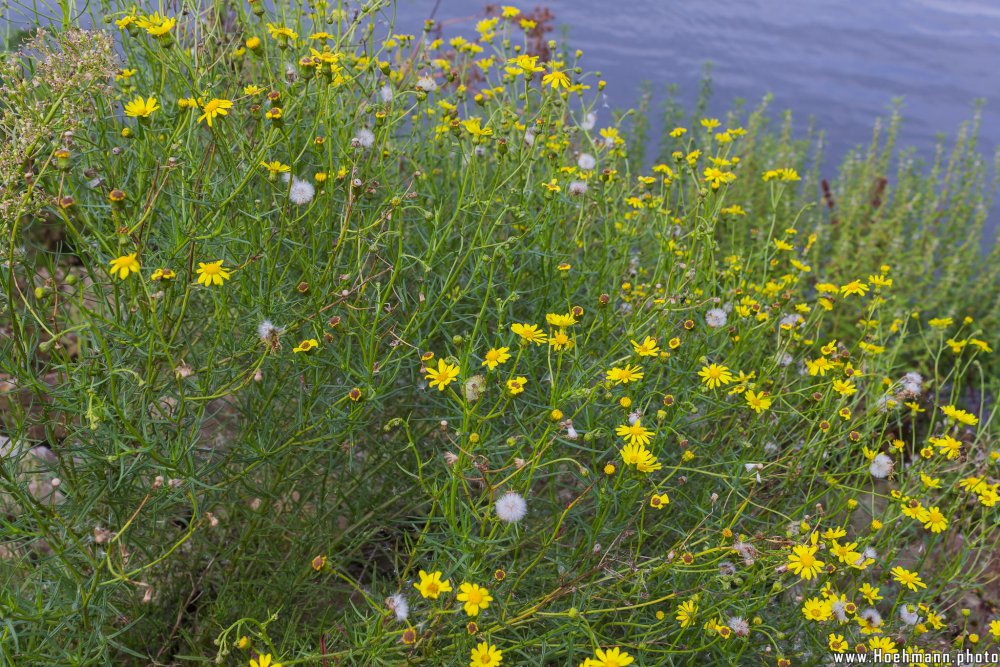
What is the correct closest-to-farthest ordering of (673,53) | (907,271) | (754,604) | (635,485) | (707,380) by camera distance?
(754,604)
(635,485)
(707,380)
(907,271)
(673,53)

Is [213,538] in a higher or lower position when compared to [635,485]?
lower

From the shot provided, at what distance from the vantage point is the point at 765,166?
217 inches

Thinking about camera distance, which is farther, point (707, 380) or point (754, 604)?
point (707, 380)

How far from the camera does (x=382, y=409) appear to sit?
202cm

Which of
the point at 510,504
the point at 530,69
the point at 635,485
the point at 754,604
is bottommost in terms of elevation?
the point at 754,604

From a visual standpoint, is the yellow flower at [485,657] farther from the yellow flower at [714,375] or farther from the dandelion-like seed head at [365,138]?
the dandelion-like seed head at [365,138]

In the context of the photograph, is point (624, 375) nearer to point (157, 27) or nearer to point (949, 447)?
point (949, 447)

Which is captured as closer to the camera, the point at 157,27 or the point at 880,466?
the point at 157,27

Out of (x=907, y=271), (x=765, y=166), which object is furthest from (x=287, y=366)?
(x=765, y=166)

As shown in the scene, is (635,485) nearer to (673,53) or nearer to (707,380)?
(707,380)

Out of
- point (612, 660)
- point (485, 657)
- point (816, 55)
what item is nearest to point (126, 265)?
point (485, 657)

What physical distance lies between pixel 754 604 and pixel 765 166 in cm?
426

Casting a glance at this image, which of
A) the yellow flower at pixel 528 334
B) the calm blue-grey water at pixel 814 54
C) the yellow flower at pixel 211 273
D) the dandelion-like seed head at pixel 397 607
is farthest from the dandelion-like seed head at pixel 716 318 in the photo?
the calm blue-grey water at pixel 814 54

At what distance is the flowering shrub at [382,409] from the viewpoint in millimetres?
1718
